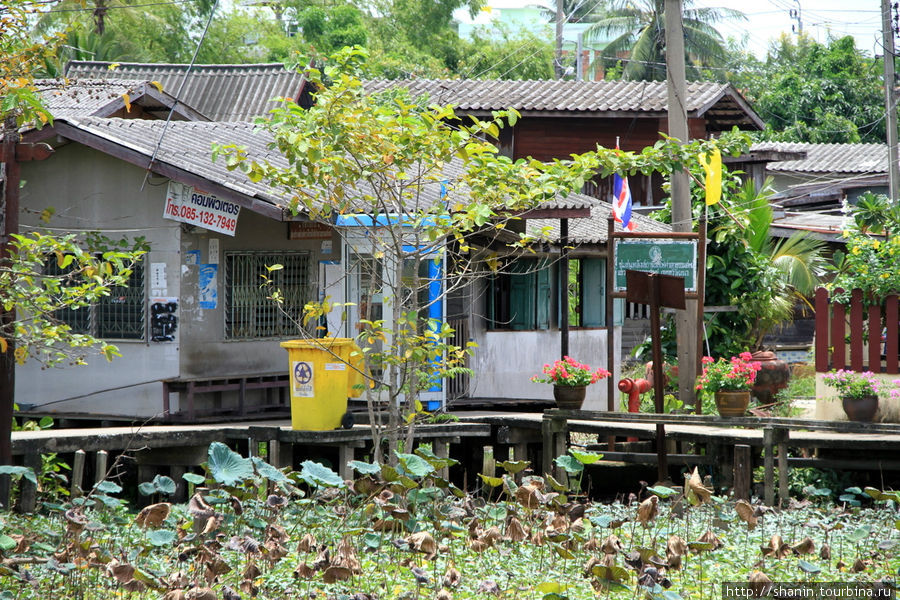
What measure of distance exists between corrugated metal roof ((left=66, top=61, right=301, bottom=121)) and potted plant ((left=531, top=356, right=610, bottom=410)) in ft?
27.8

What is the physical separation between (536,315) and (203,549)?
10181 mm

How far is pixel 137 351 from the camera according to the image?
13906 mm

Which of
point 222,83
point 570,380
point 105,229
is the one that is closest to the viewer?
point 105,229

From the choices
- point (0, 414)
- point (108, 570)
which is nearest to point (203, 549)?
point (108, 570)

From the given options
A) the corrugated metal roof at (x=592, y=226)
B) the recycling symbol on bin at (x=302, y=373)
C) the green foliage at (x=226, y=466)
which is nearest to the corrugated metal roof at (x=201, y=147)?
the corrugated metal roof at (x=592, y=226)

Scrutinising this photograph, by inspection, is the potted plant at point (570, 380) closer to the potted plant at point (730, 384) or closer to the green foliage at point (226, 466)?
the potted plant at point (730, 384)

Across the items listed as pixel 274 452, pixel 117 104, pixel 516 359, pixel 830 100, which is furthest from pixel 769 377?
pixel 830 100

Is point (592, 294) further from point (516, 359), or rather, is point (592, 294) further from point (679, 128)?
point (679, 128)

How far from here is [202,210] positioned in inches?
529

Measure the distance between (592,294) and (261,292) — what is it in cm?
572

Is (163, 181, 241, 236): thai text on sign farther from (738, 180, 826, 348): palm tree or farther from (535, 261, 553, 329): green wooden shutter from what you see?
(738, 180, 826, 348): palm tree

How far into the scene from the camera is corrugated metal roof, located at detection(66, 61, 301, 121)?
21141 millimetres

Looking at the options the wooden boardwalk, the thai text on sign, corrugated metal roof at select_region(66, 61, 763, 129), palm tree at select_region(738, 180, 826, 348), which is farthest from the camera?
corrugated metal roof at select_region(66, 61, 763, 129)

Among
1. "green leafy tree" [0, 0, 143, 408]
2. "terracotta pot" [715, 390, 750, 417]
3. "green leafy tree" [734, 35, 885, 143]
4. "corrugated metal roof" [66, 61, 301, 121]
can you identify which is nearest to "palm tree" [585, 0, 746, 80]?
"green leafy tree" [734, 35, 885, 143]
